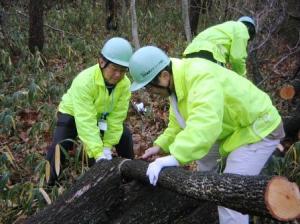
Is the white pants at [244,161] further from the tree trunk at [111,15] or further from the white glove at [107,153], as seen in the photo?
the tree trunk at [111,15]

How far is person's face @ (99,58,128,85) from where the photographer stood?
410 centimetres

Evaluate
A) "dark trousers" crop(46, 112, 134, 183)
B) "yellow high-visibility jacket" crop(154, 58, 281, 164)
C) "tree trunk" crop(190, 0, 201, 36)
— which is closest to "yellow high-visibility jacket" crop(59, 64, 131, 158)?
"dark trousers" crop(46, 112, 134, 183)

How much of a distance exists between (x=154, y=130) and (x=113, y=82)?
224 centimetres

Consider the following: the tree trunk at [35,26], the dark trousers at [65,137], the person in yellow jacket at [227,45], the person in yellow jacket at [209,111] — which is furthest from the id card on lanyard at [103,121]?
the tree trunk at [35,26]

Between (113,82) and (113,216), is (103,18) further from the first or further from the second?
(113,216)

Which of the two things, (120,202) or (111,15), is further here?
(111,15)

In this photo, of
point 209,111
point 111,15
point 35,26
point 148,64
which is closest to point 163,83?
point 148,64

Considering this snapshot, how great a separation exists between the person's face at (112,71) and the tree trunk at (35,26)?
20.5 ft

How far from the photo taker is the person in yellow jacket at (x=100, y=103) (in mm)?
4094

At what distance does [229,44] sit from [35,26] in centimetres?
587

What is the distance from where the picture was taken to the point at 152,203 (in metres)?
3.52

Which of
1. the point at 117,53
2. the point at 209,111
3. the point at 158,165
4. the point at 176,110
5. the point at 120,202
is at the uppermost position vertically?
the point at 117,53

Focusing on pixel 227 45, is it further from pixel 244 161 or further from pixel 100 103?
pixel 244 161

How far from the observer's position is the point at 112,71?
13.5 feet
